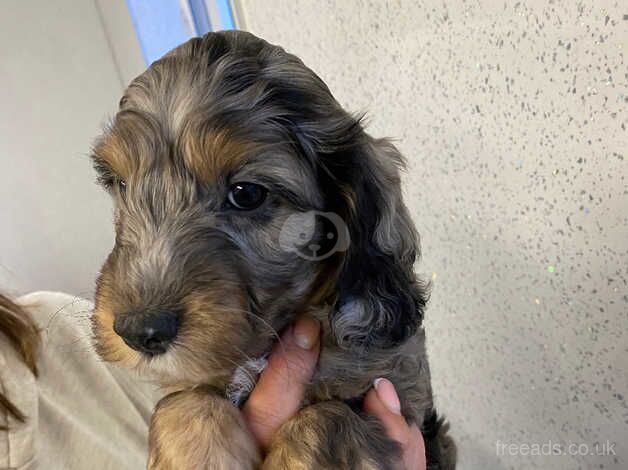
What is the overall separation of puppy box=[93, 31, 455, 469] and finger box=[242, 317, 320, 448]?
0.03 m

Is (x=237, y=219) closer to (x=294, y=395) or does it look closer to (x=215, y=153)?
(x=215, y=153)

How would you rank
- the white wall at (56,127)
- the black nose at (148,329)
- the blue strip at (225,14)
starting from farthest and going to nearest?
the white wall at (56,127)
the blue strip at (225,14)
the black nose at (148,329)

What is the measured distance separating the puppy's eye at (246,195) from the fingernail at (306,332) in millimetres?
293

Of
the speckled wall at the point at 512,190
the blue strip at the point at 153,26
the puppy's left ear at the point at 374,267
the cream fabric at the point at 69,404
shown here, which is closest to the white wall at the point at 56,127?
the blue strip at the point at 153,26

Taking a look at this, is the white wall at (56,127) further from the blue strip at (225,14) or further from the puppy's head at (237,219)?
the puppy's head at (237,219)

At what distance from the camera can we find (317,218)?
1.20m

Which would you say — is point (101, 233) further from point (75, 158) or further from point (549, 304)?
point (549, 304)

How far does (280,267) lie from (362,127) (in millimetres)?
348

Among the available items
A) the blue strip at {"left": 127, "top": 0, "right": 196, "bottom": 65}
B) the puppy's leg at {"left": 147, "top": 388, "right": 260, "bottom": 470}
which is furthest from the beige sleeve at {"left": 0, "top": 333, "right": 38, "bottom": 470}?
the blue strip at {"left": 127, "top": 0, "right": 196, "bottom": 65}

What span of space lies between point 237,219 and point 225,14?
5.88 ft

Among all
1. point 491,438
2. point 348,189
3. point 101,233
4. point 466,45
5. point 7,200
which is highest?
point 466,45

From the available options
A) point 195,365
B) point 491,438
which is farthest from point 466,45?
point 491,438

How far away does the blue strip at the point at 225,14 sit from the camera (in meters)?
2.59

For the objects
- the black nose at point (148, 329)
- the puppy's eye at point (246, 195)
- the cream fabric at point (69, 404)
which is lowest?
the cream fabric at point (69, 404)
